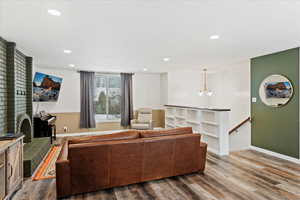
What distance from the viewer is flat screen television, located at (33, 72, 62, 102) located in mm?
5586

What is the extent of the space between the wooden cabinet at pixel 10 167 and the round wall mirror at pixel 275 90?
5353mm

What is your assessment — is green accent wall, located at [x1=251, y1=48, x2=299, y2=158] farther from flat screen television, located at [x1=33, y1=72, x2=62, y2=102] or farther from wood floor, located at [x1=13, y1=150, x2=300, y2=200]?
flat screen television, located at [x1=33, y1=72, x2=62, y2=102]

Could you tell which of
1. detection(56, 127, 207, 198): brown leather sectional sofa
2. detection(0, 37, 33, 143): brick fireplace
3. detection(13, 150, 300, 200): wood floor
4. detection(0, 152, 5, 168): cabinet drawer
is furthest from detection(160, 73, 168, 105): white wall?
detection(0, 152, 5, 168): cabinet drawer

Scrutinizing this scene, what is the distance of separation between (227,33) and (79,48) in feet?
9.88

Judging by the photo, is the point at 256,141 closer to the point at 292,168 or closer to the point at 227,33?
the point at 292,168

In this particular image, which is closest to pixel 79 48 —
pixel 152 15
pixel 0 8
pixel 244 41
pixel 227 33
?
pixel 0 8

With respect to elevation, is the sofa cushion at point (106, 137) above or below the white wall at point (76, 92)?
below

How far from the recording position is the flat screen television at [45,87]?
5586mm

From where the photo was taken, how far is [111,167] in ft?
8.43

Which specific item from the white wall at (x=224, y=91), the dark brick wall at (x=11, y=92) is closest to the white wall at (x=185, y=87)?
the white wall at (x=224, y=91)

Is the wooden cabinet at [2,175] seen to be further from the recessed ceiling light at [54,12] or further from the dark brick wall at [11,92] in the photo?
the recessed ceiling light at [54,12]

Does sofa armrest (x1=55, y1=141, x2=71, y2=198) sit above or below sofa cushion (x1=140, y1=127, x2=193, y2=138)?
below

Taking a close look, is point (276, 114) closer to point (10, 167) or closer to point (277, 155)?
point (277, 155)

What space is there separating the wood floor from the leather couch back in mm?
137
